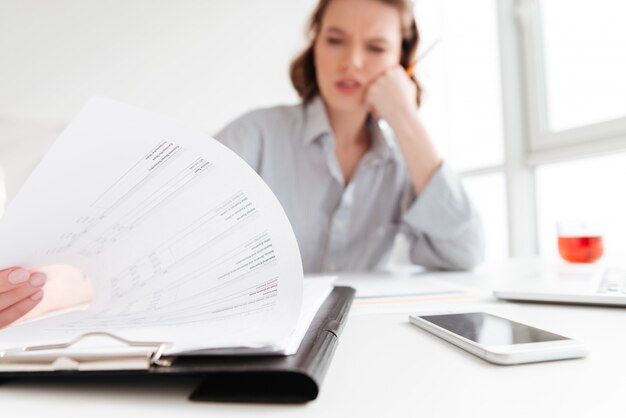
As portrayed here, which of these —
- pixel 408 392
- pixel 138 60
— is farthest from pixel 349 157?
pixel 138 60

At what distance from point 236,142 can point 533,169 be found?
1.18 m

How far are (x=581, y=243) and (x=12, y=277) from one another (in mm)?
996

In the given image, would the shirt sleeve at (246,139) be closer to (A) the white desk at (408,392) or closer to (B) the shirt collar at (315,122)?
(B) the shirt collar at (315,122)

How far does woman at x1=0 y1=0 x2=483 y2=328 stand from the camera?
104cm

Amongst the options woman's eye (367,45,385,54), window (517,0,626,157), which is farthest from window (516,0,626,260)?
woman's eye (367,45,385,54)

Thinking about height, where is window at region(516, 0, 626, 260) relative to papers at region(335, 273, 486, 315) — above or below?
above

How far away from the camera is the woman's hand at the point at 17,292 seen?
345mm

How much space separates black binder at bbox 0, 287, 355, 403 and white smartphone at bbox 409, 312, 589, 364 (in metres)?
0.11

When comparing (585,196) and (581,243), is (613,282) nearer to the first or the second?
(581,243)

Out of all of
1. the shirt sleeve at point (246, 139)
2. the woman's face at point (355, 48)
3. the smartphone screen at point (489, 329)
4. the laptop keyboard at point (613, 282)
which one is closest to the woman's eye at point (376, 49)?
the woman's face at point (355, 48)

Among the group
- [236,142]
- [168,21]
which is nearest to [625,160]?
[236,142]

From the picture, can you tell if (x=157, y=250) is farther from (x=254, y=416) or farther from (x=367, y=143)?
(x=367, y=143)

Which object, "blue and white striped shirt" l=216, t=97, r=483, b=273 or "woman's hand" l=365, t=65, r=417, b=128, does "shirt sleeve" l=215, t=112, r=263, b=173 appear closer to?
"blue and white striped shirt" l=216, t=97, r=483, b=273

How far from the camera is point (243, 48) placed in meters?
2.27
